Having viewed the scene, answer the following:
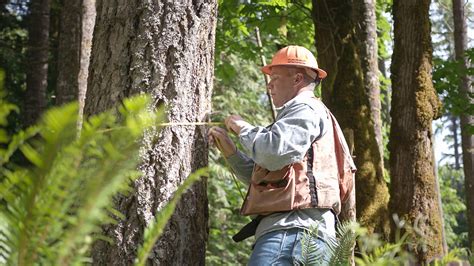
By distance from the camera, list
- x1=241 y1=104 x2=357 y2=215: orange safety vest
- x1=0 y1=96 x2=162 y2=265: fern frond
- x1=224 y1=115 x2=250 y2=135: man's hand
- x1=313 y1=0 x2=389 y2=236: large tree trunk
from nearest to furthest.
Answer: x1=0 y1=96 x2=162 y2=265: fern frond → x1=241 y1=104 x2=357 y2=215: orange safety vest → x1=224 y1=115 x2=250 y2=135: man's hand → x1=313 y1=0 x2=389 y2=236: large tree trunk

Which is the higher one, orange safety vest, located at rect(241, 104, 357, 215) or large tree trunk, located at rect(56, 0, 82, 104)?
large tree trunk, located at rect(56, 0, 82, 104)

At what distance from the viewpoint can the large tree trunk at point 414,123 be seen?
25.0 ft

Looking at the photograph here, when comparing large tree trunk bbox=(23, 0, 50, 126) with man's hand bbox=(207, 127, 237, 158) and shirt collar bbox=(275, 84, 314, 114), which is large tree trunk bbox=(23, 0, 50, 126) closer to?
man's hand bbox=(207, 127, 237, 158)

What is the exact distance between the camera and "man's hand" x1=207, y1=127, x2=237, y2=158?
128 inches

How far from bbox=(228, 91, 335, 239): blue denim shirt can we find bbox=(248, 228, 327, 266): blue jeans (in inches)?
1.2

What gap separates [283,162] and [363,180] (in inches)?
186

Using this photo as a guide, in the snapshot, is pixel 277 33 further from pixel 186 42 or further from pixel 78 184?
pixel 78 184

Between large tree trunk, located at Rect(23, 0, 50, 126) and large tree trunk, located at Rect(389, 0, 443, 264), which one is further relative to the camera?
large tree trunk, located at Rect(23, 0, 50, 126)

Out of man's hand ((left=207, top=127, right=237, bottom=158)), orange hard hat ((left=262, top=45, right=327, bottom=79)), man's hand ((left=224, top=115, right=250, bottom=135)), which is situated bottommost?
man's hand ((left=207, top=127, right=237, bottom=158))

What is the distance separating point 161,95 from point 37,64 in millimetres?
9820

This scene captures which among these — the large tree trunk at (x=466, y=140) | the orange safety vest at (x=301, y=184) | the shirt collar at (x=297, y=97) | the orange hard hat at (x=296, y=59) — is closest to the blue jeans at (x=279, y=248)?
the orange safety vest at (x=301, y=184)

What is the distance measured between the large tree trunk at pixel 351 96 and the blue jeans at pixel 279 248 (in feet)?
14.7

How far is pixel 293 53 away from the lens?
3.41 metres

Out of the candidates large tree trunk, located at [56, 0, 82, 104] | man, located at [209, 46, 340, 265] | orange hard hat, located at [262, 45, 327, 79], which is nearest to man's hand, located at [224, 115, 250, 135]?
man, located at [209, 46, 340, 265]
